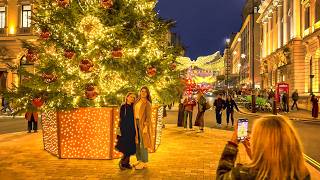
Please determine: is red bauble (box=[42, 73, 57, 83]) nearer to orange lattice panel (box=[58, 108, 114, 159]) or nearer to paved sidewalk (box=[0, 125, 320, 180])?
orange lattice panel (box=[58, 108, 114, 159])

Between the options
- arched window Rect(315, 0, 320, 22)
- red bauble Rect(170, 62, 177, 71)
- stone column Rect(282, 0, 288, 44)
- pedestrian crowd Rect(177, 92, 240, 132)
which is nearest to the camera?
red bauble Rect(170, 62, 177, 71)

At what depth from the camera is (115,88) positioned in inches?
466

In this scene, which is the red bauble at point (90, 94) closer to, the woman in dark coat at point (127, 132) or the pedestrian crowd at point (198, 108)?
the woman in dark coat at point (127, 132)

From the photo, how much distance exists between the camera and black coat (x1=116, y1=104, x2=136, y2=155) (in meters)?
9.08

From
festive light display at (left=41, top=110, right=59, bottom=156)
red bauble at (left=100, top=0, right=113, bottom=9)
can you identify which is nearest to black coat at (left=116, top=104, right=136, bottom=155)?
festive light display at (left=41, top=110, right=59, bottom=156)

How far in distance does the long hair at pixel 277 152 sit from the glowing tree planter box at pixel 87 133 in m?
7.87

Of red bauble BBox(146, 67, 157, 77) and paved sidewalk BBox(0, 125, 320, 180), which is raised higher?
red bauble BBox(146, 67, 157, 77)

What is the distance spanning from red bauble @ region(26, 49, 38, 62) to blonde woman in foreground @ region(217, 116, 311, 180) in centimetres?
948

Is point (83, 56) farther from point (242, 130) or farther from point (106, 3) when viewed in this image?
point (242, 130)

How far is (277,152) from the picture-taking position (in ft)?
8.80

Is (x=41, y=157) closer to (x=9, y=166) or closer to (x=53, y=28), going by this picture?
(x=9, y=166)

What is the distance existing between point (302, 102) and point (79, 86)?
99.5 feet

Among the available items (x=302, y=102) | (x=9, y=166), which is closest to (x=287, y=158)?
(x=9, y=166)

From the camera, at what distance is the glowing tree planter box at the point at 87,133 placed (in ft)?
34.5
